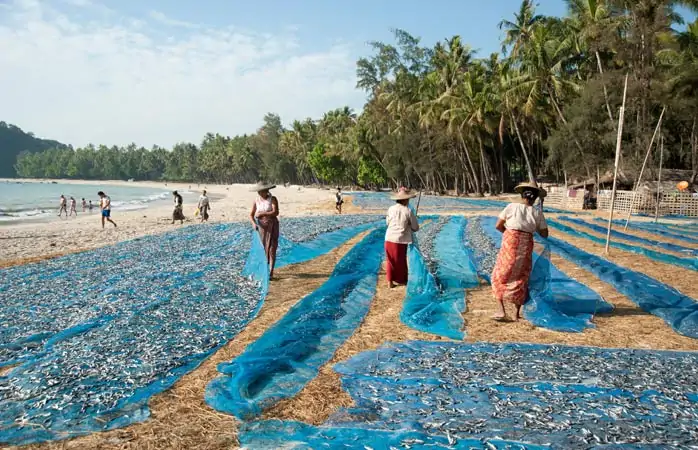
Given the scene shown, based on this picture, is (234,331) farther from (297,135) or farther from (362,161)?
(297,135)

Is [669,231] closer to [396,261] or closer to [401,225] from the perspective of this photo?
[396,261]

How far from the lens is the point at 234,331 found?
5.74m

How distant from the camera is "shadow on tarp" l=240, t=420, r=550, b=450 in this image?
3.03 meters

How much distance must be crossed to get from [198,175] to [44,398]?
142 metres

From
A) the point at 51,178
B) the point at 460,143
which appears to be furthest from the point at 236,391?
the point at 51,178

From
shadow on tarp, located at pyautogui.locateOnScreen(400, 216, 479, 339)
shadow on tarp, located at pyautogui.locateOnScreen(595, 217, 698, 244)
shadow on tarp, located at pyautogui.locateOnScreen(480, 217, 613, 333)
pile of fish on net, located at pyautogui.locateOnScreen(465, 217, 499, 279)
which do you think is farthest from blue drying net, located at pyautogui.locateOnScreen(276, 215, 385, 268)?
shadow on tarp, located at pyautogui.locateOnScreen(595, 217, 698, 244)

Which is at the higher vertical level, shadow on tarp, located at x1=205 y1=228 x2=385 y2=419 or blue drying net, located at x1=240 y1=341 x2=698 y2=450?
blue drying net, located at x1=240 y1=341 x2=698 y2=450

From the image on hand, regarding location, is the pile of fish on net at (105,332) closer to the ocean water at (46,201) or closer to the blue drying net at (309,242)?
the blue drying net at (309,242)

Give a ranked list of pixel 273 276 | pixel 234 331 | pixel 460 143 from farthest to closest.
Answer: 1. pixel 460 143
2. pixel 273 276
3. pixel 234 331

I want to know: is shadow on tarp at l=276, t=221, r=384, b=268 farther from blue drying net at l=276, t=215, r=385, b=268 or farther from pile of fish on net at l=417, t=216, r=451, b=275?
pile of fish on net at l=417, t=216, r=451, b=275

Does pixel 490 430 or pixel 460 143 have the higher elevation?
pixel 460 143

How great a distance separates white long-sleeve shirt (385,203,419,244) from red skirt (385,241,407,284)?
107 millimetres

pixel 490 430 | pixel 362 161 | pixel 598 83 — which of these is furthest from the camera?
pixel 362 161

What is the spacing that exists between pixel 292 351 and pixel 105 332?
2307 mm
